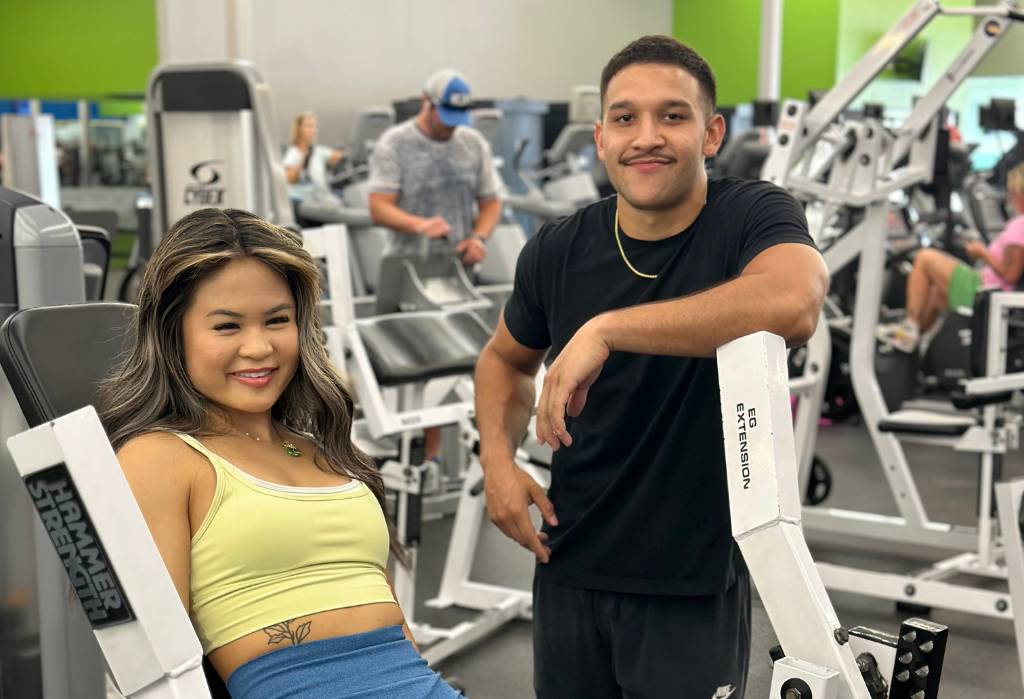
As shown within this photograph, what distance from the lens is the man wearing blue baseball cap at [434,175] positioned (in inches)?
195

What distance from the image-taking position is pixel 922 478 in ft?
19.2

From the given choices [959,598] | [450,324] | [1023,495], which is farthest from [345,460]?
[959,598]

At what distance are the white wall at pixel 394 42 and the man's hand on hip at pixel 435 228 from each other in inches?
152

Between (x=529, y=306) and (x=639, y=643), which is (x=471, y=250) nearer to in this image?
(x=529, y=306)

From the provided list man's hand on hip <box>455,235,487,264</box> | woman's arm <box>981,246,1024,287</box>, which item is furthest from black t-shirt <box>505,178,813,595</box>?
woman's arm <box>981,246,1024,287</box>

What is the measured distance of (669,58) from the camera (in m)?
1.67

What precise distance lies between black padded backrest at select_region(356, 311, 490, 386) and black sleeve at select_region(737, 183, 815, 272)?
200cm

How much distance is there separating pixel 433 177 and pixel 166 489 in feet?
12.3

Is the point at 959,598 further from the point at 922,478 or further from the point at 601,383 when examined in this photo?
the point at 601,383

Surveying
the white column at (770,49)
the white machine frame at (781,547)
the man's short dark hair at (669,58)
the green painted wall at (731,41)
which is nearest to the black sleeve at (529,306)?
the man's short dark hair at (669,58)

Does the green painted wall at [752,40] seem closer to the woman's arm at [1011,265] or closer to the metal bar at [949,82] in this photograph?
the woman's arm at [1011,265]

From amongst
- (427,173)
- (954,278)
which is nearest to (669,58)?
(427,173)

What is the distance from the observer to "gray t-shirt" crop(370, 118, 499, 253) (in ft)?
16.5

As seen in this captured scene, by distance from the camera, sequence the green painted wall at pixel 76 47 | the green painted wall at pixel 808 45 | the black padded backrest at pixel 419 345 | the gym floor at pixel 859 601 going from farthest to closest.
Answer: the green painted wall at pixel 808 45 → the green painted wall at pixel 76 47 → the black padded backrest at pixel 419 345 → the gym floor at pixel 859 601
